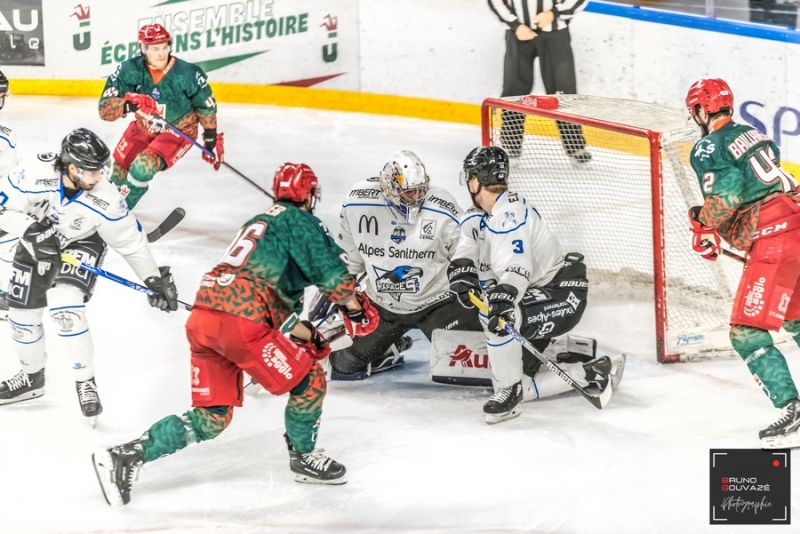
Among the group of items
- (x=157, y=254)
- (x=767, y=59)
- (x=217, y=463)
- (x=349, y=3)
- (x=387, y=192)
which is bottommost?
(x=217, y=463)

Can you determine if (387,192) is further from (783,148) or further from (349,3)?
(349,3)

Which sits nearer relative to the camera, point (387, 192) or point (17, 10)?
point (387, 192)

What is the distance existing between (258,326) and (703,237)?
5.53 ft

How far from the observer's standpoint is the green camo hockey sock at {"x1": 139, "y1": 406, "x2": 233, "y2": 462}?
148 inches

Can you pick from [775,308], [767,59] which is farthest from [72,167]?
[767,59]

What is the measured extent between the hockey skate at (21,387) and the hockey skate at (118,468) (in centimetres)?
104

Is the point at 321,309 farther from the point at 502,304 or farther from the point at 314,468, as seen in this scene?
the point at 314,468

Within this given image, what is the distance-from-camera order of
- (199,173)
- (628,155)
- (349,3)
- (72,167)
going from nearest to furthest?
(72,167) → (628,155) → (199,173) → (349,3)

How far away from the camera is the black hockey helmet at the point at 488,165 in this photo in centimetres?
452

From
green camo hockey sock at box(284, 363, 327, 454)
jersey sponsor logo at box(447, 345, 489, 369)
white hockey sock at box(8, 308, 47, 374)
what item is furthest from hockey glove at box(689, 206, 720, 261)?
white hockey sock at box(8, 308, 47, 374)

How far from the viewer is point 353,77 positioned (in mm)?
8828

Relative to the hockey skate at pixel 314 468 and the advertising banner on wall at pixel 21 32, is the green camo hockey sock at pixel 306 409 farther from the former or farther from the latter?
the advertising banner on wall at pixel 21 32

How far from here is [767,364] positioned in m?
4.03

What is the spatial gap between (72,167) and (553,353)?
2.01m
